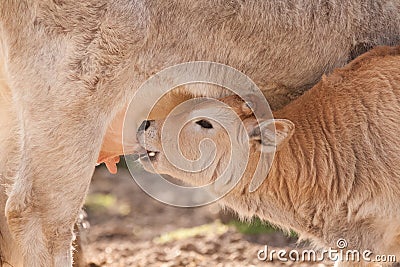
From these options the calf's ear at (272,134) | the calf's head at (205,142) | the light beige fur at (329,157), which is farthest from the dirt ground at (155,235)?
the calf's ear at (272,134)

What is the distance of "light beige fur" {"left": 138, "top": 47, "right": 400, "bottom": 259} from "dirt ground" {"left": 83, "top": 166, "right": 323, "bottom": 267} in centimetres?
173

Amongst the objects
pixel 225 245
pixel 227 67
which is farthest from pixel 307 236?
pixel 225 245

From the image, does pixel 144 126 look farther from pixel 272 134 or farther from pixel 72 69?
pixel 272 134

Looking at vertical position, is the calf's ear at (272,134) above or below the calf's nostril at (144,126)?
above

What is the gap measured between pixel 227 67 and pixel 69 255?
5.53 feet

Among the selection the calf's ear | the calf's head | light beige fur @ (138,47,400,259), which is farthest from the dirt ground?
the calf's ear

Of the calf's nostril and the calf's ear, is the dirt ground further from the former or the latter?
the calf's ear

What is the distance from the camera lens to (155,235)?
34.2 ft

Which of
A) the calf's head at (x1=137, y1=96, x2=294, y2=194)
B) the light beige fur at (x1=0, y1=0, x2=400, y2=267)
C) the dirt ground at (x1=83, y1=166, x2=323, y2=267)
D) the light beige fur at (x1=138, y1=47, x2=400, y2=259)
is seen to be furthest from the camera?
the dirt ground at (x1=83, y1=166, x2=323, y2=267)

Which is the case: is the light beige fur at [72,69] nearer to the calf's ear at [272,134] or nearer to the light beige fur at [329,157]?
the light beige fur at [329,157]

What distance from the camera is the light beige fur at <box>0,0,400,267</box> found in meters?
6.57

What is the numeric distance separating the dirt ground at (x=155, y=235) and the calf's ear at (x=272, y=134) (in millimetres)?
2057

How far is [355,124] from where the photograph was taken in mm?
6789

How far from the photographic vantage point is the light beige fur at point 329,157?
6691 mm
